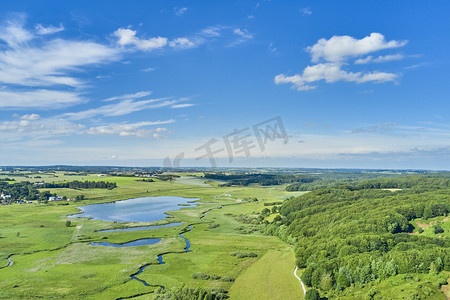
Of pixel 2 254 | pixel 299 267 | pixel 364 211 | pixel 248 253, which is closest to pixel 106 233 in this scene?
pixel 2 254

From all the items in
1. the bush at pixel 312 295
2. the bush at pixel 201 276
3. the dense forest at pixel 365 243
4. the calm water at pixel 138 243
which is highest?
the dense forest at pixel 365 243

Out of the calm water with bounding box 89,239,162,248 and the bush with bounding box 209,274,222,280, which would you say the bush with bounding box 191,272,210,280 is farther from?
A: the calm water with bounding box 89,239,162,248

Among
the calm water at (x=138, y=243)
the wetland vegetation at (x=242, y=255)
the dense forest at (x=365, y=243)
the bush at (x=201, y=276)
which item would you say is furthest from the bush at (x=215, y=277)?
the calm water at (x=138, y=243)

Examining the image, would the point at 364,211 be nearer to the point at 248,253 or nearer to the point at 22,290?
the point at 248,253

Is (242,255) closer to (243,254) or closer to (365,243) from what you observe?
(243,254)

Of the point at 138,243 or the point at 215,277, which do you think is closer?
the point at 215,277

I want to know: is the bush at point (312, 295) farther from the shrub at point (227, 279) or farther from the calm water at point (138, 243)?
the calm water at point (138, 243)

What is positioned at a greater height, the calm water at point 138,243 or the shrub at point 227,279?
the shrub at point 227,279

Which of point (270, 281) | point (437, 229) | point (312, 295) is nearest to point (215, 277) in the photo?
point (270, 281)

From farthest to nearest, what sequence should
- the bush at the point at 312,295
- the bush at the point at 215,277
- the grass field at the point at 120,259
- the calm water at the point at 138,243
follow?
the calm water at the point at 138,243
the bush at the point at 215,277
the grass field at the point at 120,259
the bush at the point at 312,295
